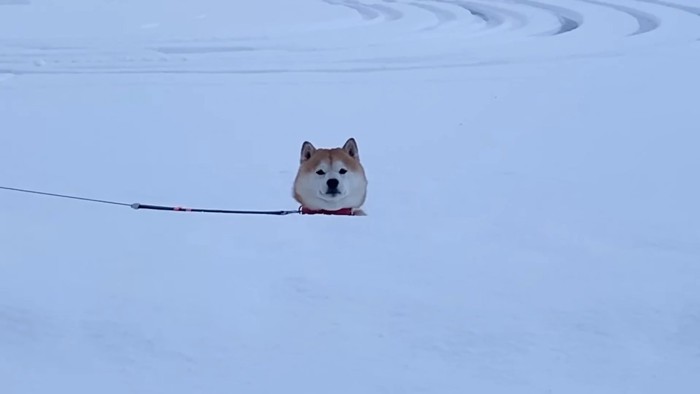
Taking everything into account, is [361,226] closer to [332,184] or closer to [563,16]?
[332,184]

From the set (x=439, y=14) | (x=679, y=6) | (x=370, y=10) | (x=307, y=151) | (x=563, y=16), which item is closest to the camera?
(x=307, y=151)

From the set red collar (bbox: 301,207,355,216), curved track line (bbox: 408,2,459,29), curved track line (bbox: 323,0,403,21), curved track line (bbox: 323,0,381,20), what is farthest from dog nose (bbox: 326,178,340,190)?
curved track line (bbox: 323,0,381,20)

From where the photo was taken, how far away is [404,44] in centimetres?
1062

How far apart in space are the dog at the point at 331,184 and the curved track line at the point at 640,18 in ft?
26.5

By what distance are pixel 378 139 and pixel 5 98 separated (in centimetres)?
334

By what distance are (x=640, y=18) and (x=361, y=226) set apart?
397 inches

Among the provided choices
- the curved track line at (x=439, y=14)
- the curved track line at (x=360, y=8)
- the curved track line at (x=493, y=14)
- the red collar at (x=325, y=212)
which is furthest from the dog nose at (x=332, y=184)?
the curved track line at (x=360, y=8)

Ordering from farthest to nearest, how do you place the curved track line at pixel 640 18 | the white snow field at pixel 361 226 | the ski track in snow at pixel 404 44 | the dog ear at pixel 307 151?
the curved track line at pixel 640 18
the ski track in snow at pixel 404 44
the dog ear at pixel 307 151
the white snow field at pixel 361 226

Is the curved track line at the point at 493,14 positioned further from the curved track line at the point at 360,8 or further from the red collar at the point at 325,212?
the red collar at the point at 325,212

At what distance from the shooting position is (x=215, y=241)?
12.0 ft

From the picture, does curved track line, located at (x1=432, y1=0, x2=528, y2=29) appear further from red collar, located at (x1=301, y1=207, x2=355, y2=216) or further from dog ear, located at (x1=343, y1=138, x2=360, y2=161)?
red collar, located at (x1=301, y1=207, x2=355, y2=216)

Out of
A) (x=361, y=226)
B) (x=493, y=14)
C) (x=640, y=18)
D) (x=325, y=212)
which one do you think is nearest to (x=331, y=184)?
(x=325, y=212)

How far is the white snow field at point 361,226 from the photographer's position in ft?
9.03

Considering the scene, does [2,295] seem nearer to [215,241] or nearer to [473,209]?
[215,241]
